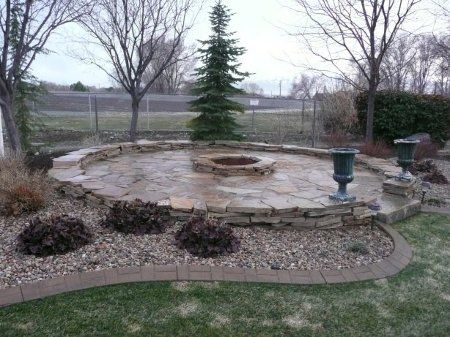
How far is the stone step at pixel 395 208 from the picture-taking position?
464cm

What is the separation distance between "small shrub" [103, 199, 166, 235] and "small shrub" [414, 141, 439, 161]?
282 inches

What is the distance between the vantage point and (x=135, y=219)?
3971 mm

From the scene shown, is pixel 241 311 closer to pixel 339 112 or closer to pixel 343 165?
pixel 343 165

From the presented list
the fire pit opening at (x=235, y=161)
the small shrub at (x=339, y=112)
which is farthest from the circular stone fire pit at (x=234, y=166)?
the small shrub at (x=339, y=112)

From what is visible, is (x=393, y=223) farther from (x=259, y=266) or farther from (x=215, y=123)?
(x=215, y=123)

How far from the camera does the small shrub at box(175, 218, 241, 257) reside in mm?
3555

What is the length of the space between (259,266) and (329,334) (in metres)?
0.99

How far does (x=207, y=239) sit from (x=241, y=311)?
0.92 m

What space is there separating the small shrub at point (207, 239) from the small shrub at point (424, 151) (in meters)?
6.96

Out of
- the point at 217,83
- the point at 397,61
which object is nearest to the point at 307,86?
the point at 397,61

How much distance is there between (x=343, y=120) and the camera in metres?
12.8

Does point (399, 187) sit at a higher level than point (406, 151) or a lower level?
lower

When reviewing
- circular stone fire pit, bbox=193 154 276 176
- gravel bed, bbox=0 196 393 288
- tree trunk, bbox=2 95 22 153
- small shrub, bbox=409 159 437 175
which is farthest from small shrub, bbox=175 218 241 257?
small shrub, bbox=409 159 437 175

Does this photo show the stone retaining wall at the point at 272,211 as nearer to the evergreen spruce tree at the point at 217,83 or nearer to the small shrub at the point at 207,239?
the small shrub at the point at 207,239
